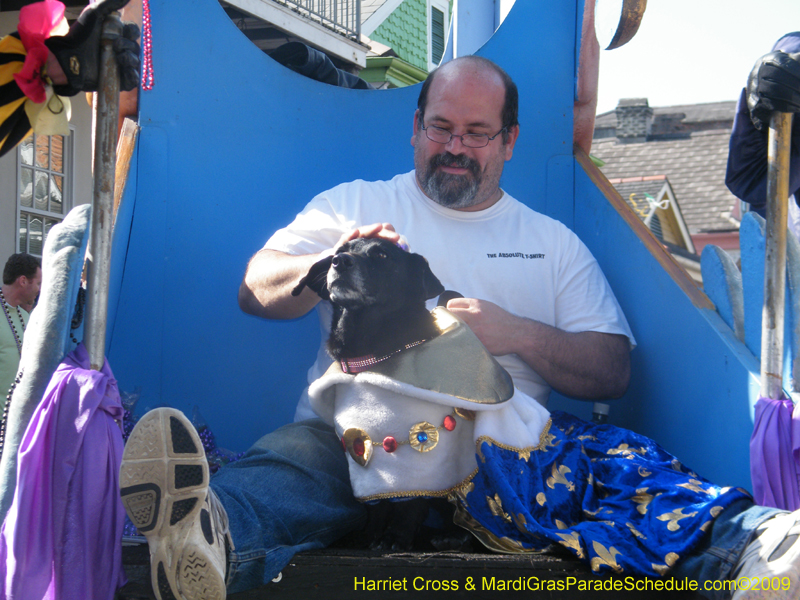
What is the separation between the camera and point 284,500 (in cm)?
155

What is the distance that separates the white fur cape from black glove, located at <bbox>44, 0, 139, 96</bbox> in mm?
785

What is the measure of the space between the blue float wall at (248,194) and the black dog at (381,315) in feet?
2.94

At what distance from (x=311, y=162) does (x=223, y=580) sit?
174cm

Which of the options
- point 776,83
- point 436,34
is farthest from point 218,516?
point 436,34

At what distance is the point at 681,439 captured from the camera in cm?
207

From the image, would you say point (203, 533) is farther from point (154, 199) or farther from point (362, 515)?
point (154, 199)

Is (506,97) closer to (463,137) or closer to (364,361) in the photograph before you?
(463,137)

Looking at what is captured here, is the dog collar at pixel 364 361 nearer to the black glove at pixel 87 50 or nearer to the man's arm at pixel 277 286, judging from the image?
the man's arm at pixel 277 286

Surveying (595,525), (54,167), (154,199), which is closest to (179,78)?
(154,199)

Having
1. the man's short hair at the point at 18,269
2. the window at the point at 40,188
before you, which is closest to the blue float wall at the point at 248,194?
the man's short hair at the point at 18,269

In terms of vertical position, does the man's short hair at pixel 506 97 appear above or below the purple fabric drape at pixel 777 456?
above

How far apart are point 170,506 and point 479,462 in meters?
0.65

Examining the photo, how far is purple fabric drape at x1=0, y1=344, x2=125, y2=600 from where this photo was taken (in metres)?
1.27

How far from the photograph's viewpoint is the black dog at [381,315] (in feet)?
5.17
